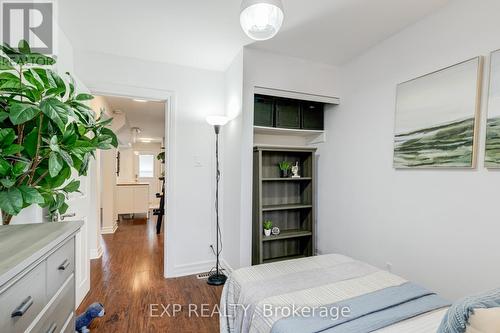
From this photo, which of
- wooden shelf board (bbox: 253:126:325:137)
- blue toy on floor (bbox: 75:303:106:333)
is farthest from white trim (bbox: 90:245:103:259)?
wooden shelf board (bbox: 253:126:325:137)

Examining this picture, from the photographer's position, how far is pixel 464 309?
2.55 ft

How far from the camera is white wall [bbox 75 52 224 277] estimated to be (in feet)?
9.04

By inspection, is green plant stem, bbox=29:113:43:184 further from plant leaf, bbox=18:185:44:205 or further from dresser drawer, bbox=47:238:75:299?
dresser drawer, bbox=47:238:75:299

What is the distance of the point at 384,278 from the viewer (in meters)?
1.56

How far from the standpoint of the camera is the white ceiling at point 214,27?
6.12 ft

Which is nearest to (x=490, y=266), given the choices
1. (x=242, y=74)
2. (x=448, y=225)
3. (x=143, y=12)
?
(x=448, y=225)

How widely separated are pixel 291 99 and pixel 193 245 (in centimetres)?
212

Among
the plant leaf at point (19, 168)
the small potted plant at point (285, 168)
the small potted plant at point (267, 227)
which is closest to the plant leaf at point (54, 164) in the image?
the plant leaf at point (19, 168)

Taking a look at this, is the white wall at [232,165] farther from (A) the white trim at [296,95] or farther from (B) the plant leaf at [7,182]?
(B) the plant leaf at [7,182]

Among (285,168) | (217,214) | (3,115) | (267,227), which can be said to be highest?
(3,115)

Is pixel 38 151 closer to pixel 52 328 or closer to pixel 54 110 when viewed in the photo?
pixel 54 110

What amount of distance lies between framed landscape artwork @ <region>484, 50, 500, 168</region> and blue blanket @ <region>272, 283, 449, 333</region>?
96 cm

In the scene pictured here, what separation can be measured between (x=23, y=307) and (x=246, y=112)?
212cm

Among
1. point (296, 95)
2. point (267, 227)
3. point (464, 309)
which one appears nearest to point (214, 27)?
point (296, 95)
